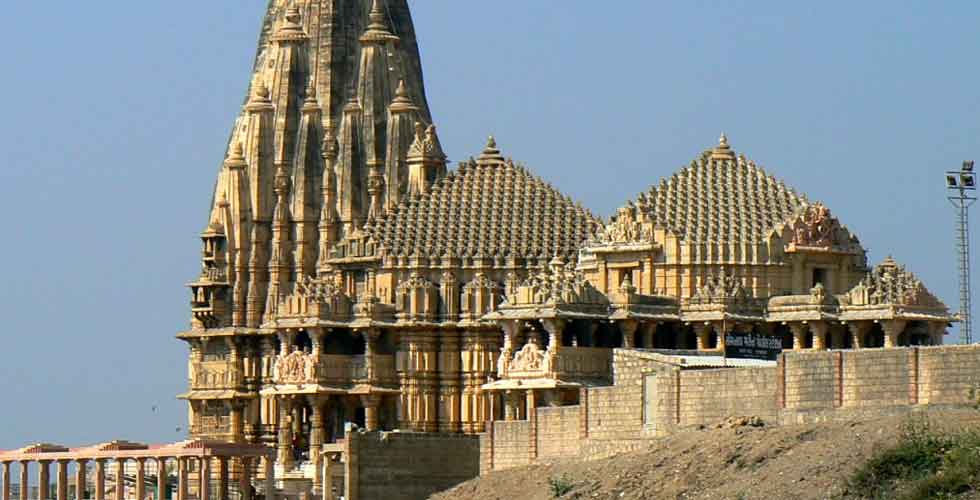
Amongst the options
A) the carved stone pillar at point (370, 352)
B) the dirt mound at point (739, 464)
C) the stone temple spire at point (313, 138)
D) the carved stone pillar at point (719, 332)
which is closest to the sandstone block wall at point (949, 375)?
the dirt mound at point (739, 464)

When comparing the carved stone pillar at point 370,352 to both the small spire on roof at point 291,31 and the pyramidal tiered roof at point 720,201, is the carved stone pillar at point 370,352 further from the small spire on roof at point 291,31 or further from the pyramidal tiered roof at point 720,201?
the small spire on roof at point 291,31

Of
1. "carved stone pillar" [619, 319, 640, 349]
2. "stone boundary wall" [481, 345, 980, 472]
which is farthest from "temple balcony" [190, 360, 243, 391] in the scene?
"stone boundary wall" [481, 345, 980, 472]

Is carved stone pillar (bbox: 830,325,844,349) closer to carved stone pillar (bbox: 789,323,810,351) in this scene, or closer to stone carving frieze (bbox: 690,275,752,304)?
carved stone pillar (bbox: 789,323,810,351)

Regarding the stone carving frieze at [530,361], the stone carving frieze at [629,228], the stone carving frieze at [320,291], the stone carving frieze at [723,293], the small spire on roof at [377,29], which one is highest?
the small spire on roof at [377,29]

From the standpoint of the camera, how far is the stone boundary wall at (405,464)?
363 feet

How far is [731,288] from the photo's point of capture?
116 metres

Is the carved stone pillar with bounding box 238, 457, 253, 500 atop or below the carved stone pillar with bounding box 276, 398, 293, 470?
below

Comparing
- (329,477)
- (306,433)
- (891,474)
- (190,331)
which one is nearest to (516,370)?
(329,477)

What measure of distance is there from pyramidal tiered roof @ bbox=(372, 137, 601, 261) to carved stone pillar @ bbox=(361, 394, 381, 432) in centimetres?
465

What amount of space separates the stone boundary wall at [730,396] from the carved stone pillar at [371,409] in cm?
2091

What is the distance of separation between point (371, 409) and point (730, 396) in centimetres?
3600

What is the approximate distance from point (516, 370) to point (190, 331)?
93.3 feet

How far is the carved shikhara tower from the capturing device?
380ft

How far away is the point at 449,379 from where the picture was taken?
12756 cm
